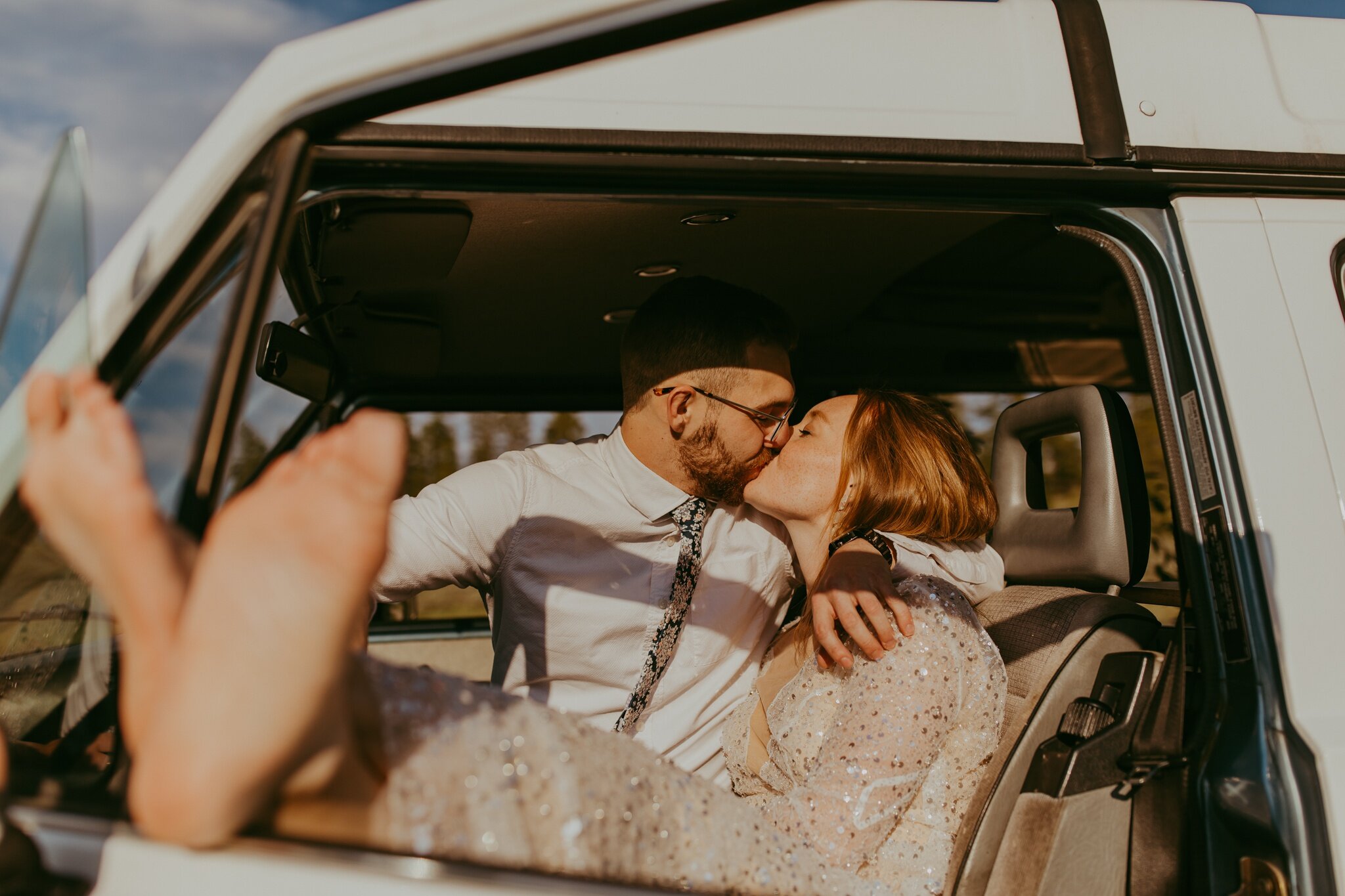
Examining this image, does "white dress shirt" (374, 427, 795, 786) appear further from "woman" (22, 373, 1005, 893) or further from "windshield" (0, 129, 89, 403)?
"windshield" (0, 129, 89, 403)

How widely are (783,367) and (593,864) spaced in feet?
4.97

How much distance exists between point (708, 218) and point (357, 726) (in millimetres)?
1332

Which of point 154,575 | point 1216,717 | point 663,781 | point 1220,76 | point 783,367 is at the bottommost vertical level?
point 1216,717

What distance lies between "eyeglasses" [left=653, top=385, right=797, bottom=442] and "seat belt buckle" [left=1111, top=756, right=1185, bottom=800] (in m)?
1.06

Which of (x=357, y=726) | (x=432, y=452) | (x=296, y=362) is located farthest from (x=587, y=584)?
(x=432, y=452)

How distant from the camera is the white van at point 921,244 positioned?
0.98 metres

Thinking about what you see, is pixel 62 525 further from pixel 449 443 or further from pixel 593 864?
pixel 449 443

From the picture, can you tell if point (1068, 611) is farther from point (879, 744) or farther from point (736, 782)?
point (736, 782)

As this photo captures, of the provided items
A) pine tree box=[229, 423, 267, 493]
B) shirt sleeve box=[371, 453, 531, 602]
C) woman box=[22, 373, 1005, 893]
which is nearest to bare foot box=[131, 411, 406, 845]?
woman box=[22, 373, 1005, 893]

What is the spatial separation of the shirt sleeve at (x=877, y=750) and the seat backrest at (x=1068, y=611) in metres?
0.17

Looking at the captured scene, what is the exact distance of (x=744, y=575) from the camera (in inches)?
91.8

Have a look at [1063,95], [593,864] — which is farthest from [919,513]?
[593,864]

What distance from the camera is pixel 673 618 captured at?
Result: 7.18 ft

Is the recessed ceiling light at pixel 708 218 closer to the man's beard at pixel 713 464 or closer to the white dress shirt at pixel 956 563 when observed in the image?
the man's beard at pixel 713 464
